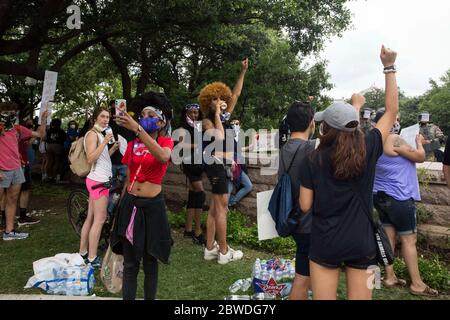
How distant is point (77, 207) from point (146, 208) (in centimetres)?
338

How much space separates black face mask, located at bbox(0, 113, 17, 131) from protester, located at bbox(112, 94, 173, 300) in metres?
3.43

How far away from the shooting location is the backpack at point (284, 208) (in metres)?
2.92

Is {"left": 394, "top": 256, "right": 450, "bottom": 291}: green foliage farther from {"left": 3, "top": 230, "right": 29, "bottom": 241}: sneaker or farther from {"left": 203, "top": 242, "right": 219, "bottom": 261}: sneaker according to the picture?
{"left": 3, "top": 230, "right": 29, "bottom": 241}: sneaker

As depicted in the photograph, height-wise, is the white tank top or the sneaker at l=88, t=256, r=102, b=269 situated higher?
the white tank top

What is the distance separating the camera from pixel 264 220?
3.19 meters

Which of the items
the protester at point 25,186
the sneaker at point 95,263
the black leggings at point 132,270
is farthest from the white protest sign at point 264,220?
the protester at point 25,186

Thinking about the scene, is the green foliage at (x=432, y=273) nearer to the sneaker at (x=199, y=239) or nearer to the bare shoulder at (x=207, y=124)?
the sneaker at (x=199, y=239)

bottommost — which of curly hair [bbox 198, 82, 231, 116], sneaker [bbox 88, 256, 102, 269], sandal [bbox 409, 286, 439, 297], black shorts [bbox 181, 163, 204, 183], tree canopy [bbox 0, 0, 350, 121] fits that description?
sandal [bbox 409, 286, 439, 297]

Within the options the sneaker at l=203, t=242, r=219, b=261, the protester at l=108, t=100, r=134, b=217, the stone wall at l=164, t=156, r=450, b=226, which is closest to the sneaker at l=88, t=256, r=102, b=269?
the protester at l=108, t=100, r=134, b=217

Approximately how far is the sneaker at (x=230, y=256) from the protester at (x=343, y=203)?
7.96 feet

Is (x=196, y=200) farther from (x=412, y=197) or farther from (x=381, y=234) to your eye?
(x=381, y=234)

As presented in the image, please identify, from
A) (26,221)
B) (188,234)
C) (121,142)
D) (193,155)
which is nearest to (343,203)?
(193,155)

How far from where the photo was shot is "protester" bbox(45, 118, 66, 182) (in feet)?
36.6
